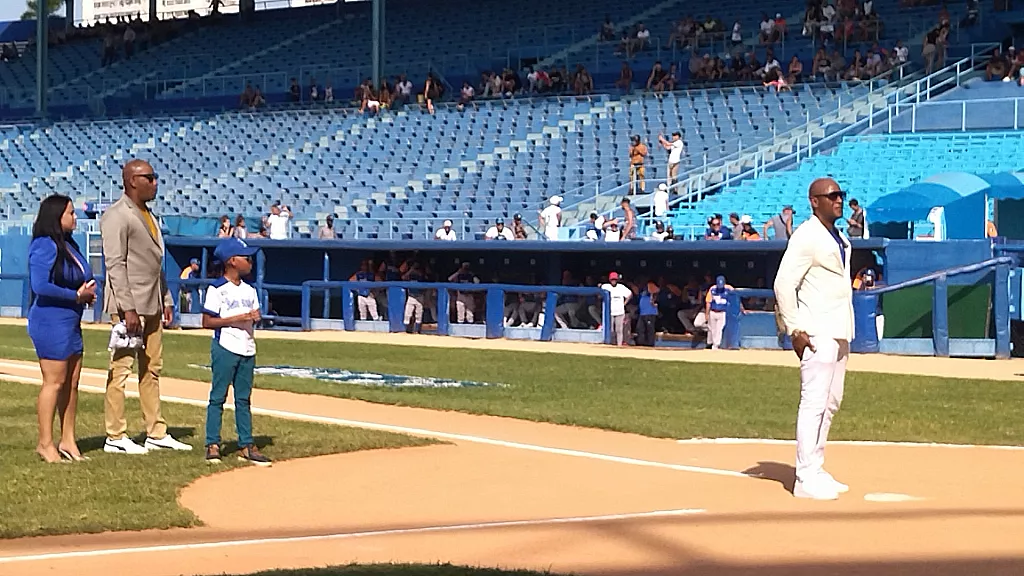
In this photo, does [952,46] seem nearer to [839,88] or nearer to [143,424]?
[839,88]

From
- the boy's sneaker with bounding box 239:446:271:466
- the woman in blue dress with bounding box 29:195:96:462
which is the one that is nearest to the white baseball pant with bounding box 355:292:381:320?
the boy's sneaker with bounding box 239:446:271:466

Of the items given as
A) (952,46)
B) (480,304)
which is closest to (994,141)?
(952,46)

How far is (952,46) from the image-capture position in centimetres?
3541

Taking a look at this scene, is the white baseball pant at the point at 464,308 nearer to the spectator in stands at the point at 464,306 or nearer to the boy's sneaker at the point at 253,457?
the spectator in stands at the point at 464,306

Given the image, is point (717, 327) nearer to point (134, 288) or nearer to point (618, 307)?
point (618, 307)

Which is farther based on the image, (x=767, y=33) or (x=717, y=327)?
(x=767, y=33)

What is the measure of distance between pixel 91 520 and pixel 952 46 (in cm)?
3012

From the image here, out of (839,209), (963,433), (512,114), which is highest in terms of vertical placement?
(512,114)

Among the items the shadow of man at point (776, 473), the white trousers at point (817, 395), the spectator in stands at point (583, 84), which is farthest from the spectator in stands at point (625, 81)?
the white trousers at point (817, 395)

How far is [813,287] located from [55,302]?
5121 millimetres

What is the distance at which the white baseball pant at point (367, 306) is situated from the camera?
101ft

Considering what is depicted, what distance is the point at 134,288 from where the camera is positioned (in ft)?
35.9

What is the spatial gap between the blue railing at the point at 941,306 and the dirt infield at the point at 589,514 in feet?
37.0

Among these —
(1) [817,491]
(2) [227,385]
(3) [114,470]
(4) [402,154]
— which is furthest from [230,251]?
(4) [402,154]
